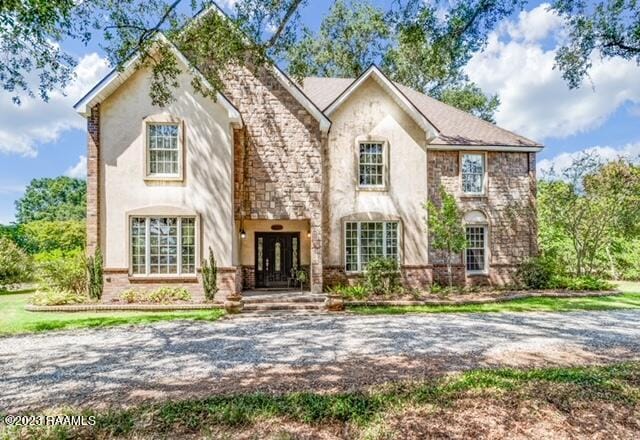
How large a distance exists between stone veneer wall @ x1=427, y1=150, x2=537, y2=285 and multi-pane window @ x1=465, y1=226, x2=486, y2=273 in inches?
12.9

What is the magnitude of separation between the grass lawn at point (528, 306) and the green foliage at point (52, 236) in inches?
1005

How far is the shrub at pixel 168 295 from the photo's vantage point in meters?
13.0

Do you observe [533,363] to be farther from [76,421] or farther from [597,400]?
[76,421]

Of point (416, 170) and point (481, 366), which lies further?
point (416, 170)

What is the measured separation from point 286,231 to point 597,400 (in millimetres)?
12994

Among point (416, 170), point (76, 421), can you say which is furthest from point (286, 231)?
point (76, 421)

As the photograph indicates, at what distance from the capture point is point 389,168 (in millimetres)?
16125

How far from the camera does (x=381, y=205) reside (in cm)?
1600

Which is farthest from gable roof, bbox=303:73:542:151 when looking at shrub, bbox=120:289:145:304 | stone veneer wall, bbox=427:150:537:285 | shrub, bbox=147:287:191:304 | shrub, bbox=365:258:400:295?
shrub, bbox=120:289:145:304

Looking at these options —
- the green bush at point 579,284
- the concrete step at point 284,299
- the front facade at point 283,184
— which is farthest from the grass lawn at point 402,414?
the green bush at point 579,284

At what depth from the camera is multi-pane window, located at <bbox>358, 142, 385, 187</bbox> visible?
52.9 feet

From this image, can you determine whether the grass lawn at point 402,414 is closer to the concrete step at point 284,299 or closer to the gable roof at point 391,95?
the concrete step at point 284,299

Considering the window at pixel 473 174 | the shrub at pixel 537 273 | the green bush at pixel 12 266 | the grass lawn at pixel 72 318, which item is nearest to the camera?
the grass lawn at pixel 72 318

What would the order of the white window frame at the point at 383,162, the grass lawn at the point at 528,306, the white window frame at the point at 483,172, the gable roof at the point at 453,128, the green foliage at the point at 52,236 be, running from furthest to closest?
1. the green foliage at the point at 52,236
2. the white window frame at the point at 483,172
3. the gable roof at the point at 453,128
4. the white window frame at the point at 383,162
5. the grass lawn at the point at 528,306
